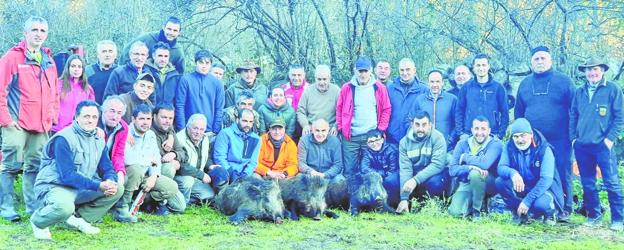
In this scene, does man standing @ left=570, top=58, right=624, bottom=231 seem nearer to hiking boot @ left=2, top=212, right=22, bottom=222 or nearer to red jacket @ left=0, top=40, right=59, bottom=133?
red jacket @ left=0, top=40, right=59, bottom=133

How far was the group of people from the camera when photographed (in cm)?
634

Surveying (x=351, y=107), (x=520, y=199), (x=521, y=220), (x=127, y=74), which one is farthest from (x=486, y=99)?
(x=127, y=74)

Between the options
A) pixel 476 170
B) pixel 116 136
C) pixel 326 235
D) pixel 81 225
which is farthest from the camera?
pixel 476 170

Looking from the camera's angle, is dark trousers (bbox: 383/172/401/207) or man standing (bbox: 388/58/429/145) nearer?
dark trousers (bbox: 383/172/401/207)

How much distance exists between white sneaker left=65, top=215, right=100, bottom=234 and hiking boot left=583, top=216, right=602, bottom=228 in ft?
16.5

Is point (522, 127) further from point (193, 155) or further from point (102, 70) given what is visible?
point (102, 70)

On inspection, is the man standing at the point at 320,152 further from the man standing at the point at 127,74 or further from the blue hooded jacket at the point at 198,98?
the man standing at the point at 127,74

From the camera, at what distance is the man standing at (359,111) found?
8.31m

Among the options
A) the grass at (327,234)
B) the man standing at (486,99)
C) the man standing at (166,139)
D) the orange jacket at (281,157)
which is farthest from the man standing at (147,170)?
the man standing at (486,99)

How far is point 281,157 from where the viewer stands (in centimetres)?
805

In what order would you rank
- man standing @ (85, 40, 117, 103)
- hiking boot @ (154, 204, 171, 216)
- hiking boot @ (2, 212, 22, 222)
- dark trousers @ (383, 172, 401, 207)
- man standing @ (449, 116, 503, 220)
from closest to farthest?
hiking boot @ (2, 212, 22, 222) → hiking boot @ (154, 204, 171, 216) → man standing @ (449, 116, 503, 220) → man standing @ (85, 40, 117, 103) → dark trousers @ (383, 172, 401, 207)

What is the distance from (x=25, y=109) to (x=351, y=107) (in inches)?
152

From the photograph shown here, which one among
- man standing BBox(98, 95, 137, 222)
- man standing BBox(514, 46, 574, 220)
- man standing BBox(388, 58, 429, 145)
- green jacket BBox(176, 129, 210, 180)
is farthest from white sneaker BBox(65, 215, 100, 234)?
man standing BBox(514, 46, 574, 220)

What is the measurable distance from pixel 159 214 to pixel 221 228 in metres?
0.98
